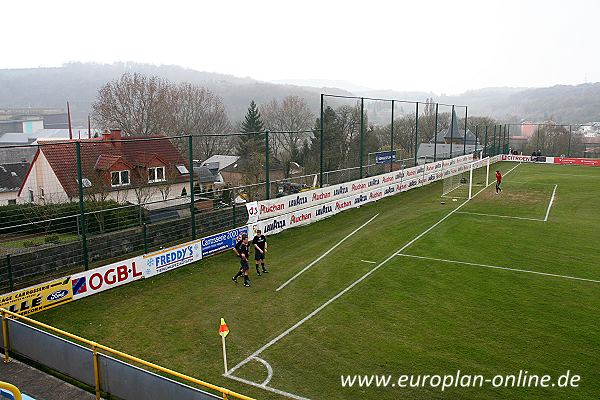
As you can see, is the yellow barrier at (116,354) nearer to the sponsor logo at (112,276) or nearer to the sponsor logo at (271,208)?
the sponsor logo at (112,276)

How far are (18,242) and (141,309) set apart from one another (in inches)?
307

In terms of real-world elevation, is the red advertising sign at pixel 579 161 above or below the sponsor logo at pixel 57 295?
above

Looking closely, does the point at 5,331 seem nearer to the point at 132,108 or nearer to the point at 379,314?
the point at 379,314

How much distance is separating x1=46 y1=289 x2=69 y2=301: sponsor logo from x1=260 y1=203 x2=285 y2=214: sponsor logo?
10.9m

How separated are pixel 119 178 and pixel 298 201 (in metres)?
10.6

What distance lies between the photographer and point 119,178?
2859 cm

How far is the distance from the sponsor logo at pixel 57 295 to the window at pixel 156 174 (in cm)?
1510

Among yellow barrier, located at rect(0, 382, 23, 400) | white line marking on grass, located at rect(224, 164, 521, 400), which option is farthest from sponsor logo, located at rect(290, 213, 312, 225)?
yellow barrier, located at rect(0, 382, 23, 400)

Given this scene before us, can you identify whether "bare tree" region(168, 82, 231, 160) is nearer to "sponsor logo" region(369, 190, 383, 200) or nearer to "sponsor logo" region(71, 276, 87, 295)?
"sponsor logo" region(369, 190, 383, 200)

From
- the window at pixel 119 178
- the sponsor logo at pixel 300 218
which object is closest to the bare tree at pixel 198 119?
the window at pixel 119 178

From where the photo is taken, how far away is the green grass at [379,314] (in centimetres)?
1164

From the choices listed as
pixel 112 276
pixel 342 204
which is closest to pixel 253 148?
pixel 342 204

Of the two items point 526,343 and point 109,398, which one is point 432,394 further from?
point 109,398

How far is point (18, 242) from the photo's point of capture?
783 inches
